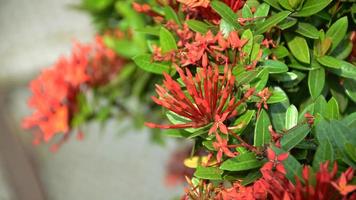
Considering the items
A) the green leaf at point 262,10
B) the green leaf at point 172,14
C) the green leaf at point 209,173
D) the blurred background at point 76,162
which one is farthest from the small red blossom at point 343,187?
the blurred background at point 76,162

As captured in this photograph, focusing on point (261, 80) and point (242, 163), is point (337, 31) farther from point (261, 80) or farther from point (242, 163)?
point (242, 163)

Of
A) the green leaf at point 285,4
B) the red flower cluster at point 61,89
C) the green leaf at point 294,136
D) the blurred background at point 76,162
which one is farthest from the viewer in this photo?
the blurred background at point 76,162

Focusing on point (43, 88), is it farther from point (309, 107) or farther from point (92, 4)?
point (309, 107)

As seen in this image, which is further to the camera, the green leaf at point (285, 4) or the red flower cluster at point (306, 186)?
the green leaf at point (285, 4)

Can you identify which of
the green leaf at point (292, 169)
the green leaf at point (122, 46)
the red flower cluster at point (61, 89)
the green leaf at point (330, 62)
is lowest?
the red flower cluster at point (61, 89)

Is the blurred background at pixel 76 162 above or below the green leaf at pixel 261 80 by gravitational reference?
below

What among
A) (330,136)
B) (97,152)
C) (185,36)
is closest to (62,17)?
(97,152)

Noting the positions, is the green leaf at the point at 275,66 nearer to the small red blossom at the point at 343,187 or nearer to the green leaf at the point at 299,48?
the green leaf at the point at 299,48

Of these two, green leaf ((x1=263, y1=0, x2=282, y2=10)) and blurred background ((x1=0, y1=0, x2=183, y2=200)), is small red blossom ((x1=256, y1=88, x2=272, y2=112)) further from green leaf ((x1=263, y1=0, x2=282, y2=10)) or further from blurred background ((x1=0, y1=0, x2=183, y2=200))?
blurred background ((x1=0, y1=0, x2=183, y2=200))
